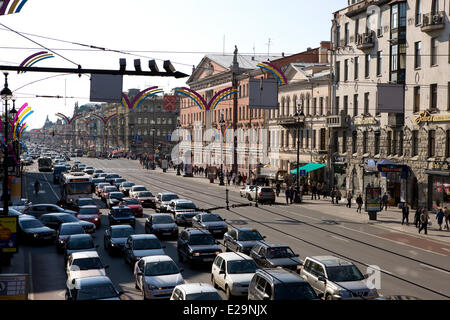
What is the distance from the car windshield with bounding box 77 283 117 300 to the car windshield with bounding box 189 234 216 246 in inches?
323

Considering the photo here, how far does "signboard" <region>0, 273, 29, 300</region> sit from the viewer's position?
14.5 m

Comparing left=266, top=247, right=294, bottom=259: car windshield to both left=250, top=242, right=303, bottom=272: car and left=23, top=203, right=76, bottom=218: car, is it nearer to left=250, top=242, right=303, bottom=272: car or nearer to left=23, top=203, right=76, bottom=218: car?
left=250, top=242, right=303, bottom=272: car

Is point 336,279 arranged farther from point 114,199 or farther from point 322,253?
point 114,199

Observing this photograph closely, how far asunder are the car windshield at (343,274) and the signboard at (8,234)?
38.9 feet

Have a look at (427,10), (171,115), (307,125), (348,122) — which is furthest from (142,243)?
(171,115)

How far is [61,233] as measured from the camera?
92.0ft

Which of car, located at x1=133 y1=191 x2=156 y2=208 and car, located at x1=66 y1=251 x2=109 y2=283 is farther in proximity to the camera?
car, located at x1=133 y1=191 x2=156 y2=208

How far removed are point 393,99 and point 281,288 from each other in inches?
1135

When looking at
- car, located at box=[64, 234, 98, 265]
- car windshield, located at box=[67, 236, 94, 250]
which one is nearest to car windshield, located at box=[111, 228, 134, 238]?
car, located at box=[64, 234, 98, 265]

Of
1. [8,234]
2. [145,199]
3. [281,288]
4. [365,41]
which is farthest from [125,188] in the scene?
[281,288]

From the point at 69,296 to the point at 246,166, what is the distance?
220ft

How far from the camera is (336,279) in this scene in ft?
58.3
